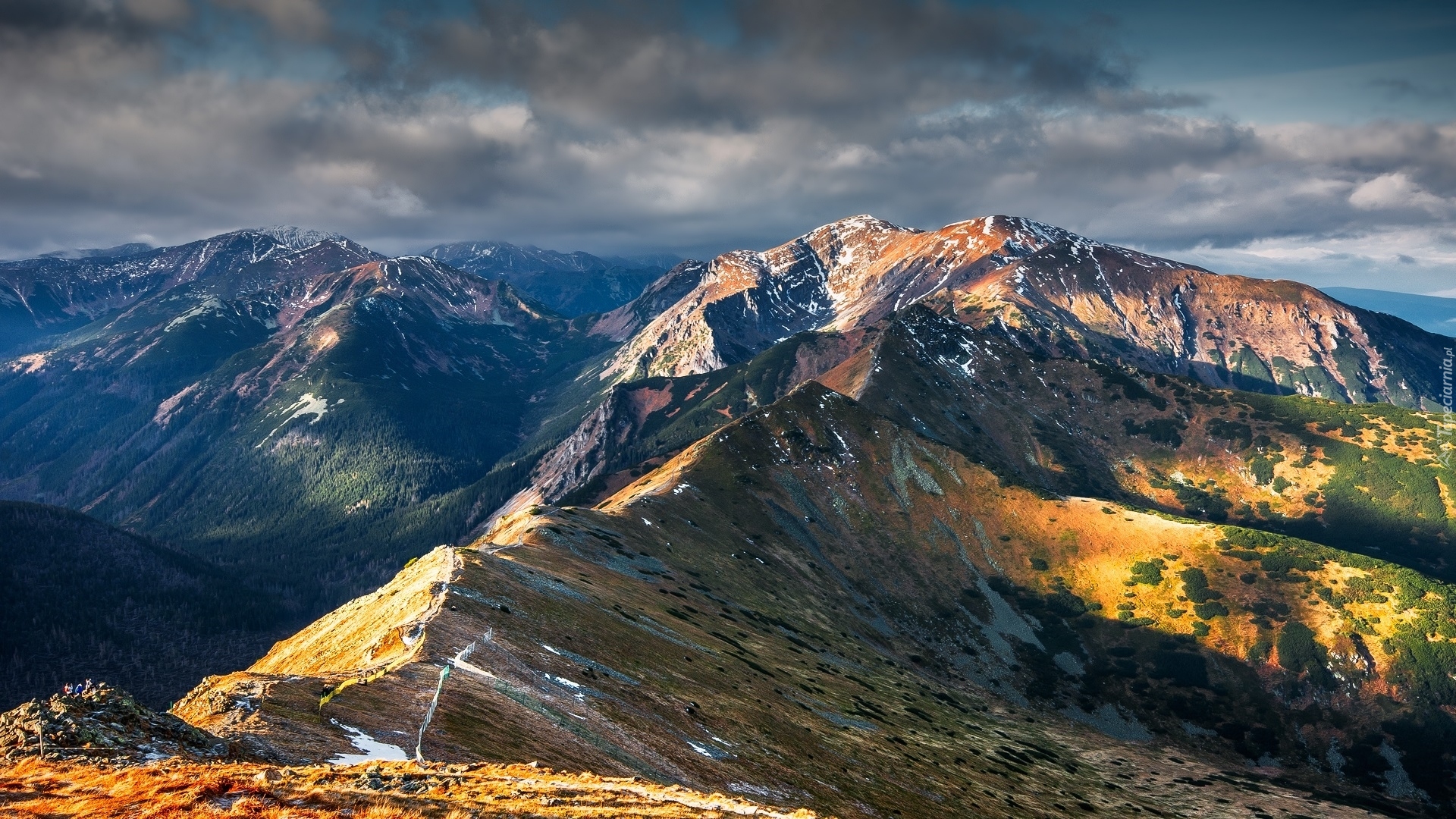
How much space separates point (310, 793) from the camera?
2828cm

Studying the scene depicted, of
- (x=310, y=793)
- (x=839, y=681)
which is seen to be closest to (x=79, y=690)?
(x=310, y=793)

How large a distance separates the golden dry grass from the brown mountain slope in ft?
25.3

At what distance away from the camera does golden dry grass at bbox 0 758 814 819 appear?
83.9 ft

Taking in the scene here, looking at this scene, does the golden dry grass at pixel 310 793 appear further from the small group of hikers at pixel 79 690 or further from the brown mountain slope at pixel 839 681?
the brown mountain slope at pixel 839 681

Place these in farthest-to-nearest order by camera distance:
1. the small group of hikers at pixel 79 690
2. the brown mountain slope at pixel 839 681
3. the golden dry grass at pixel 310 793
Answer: the brown mountain slope at pixel 839 681
the small group of hikers at pixel 79 690
the golden dry grass at pixel 310 793

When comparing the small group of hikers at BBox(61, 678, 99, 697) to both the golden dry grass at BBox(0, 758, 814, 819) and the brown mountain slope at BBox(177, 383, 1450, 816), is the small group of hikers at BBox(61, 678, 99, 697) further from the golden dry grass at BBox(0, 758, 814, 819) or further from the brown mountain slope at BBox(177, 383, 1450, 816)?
the brown mountain slope at BBox(177, 383, 1450, 816)

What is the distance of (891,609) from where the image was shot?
185000 millimetres

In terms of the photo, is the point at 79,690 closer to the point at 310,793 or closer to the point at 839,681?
the point at 310,793

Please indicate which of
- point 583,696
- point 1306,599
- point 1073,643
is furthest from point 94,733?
point 1306,599

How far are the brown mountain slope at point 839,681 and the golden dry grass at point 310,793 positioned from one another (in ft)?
25.3

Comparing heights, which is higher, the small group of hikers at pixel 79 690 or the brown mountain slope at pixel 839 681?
the small group of hikers at pixel 79 690

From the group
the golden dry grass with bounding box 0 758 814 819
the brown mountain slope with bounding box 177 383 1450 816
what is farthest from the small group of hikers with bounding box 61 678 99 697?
the brown mountain slope with bounding box 177 383 1450 816

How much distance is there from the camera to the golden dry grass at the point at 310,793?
83.9 ft

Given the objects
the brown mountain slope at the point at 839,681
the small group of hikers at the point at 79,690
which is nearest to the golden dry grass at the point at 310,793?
the small group of hikers at the point at 79,690
